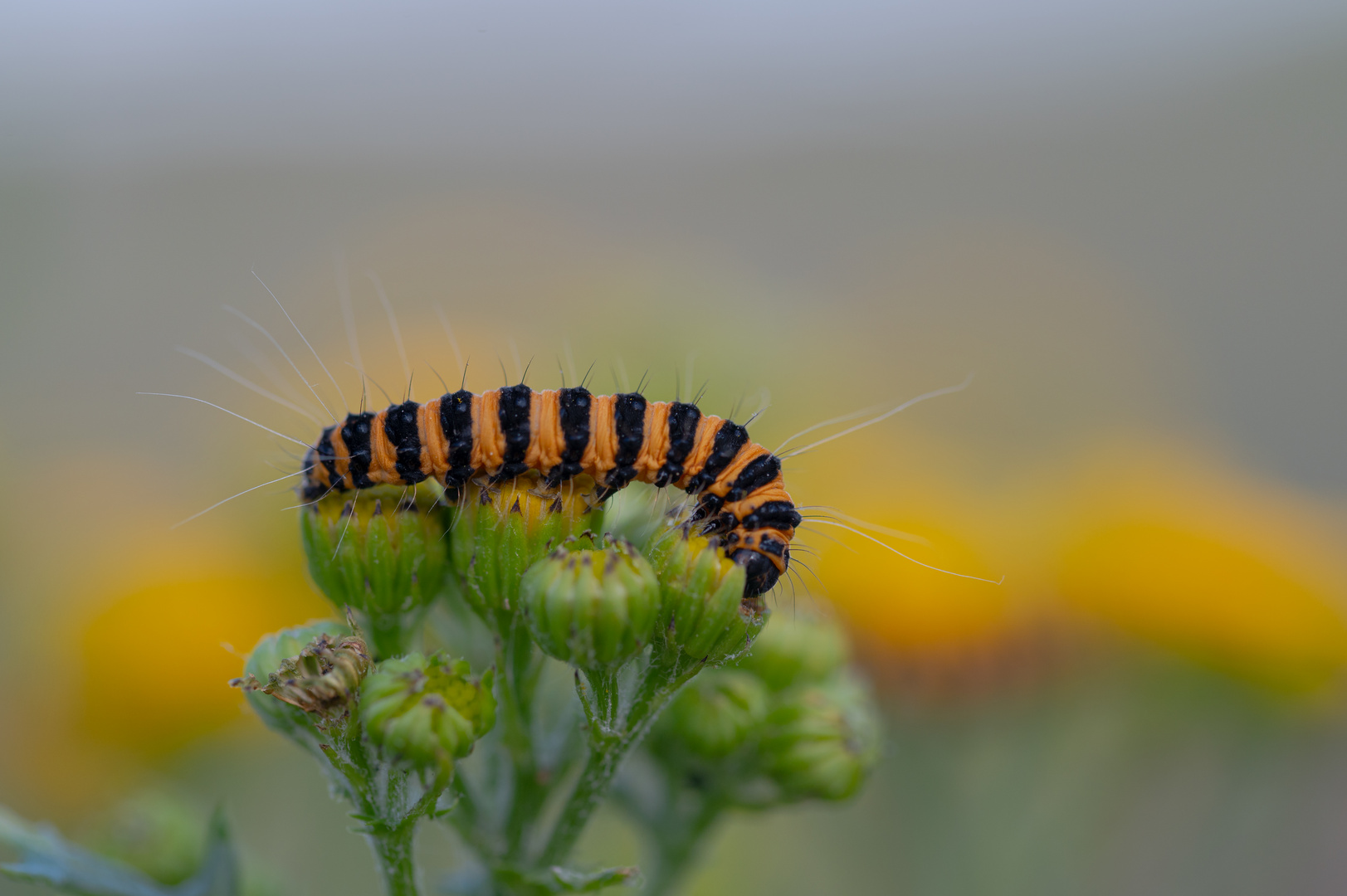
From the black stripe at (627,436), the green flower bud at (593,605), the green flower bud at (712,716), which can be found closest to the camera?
the green flower bud at (593,605)

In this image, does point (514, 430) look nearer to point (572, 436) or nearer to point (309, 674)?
point (572, 436)

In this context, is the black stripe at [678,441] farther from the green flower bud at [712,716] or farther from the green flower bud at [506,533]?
the green flower bud at [712,716]

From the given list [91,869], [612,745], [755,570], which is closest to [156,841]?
[91,869]

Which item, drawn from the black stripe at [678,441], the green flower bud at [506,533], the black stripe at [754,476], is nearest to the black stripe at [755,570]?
the black stripe at [754,476]

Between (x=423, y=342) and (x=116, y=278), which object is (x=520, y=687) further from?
(x=116, y=278)

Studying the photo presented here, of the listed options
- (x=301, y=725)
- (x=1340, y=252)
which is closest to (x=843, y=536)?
(x=301, y=725)

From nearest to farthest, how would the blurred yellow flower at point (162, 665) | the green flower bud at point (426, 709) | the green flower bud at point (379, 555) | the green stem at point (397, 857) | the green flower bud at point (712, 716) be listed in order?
the green flower bud at point (426, 709) → the green stem at point (397, 857) → the green flower bud at point (379, 555) → the green flower bud at point (712, 716) → the blurred yellow flower at point (162, 665)

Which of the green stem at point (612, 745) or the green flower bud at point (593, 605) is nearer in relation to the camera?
the green flower bud at point (593, 605)
